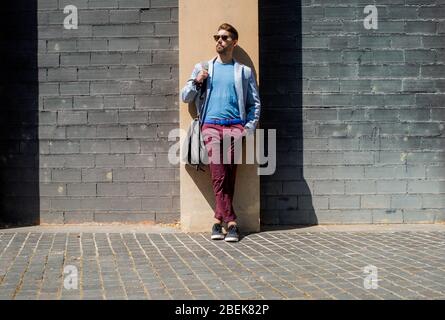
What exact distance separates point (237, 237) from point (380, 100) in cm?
250

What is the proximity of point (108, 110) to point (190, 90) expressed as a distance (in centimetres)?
125

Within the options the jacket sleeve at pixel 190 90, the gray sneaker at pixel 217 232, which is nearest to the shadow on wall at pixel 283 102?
the gray sneaker at pixel 217 232

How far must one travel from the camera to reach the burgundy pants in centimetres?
688

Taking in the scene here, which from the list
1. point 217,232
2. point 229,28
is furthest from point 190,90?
point 217,232

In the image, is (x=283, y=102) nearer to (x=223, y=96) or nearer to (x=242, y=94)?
(x=242, y=94)

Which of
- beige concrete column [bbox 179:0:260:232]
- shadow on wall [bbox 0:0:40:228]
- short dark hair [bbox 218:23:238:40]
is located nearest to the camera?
short dark hair [bbox 218:23:238:40]

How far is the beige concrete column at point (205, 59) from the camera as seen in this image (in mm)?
7102

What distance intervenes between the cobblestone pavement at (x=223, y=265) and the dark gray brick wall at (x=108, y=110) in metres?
0.59

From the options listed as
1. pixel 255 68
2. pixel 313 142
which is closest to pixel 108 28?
pixel 255 68

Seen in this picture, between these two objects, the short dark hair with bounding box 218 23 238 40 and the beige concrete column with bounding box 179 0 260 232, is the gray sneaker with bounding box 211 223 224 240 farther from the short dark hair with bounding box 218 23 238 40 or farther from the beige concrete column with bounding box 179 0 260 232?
the short dark hair with bounding box 218 23 238 40

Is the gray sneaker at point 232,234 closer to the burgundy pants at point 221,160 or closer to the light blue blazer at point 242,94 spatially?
the burgundy pants at point 221,160

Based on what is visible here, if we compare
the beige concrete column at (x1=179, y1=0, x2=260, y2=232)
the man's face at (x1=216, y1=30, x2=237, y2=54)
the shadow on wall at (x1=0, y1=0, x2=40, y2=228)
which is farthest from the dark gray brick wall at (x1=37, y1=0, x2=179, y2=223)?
the man's face at (x1=216, y1=30, x2=237, y2=54)

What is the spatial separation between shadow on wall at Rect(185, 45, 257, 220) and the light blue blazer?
0.14m

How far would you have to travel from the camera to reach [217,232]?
6875 millimetres
